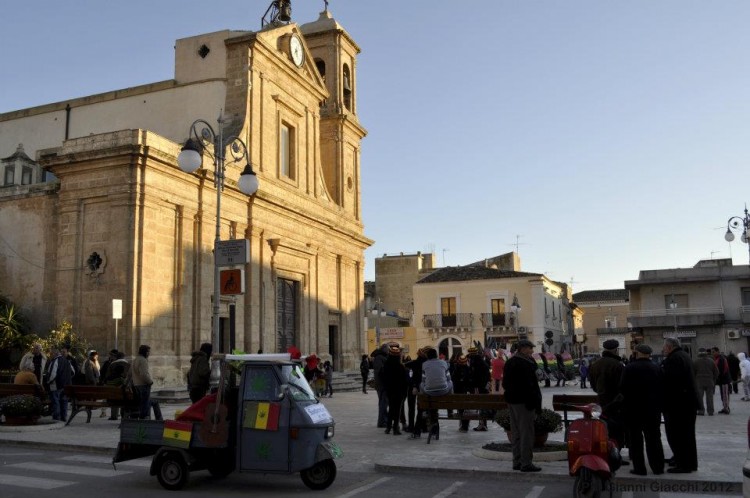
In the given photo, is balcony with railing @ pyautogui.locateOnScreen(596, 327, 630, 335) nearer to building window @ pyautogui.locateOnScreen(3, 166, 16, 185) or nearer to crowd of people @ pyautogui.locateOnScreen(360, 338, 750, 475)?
building window @ pyautogui.locateOnScreen(3, 166, 16, 185)

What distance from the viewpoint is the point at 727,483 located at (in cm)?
778

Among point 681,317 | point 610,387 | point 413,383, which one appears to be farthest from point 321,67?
point 610,387

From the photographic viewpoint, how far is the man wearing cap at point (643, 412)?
27.0 ft

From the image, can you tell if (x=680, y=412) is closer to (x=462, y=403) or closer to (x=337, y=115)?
(x=462, y=403)

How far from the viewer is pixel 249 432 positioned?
7.93 meters

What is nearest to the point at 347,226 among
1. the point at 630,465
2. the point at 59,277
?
the point at 59,277

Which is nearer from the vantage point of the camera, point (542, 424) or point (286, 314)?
point (542, 424)

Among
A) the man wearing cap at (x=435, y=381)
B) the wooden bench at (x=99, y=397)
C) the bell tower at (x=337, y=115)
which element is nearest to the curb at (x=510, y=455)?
the man wearing cap at (x=435, y=381)

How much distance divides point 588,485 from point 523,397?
1.94 meters

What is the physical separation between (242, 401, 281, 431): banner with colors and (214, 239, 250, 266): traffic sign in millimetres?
5763

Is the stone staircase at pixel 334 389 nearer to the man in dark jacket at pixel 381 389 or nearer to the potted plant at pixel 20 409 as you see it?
the potted plant at pixel 20 409

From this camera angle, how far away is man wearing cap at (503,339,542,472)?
850 cm

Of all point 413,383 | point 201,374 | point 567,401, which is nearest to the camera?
point 567,401

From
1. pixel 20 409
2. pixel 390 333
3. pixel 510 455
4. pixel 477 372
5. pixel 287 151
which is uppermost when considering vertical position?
pixel 287 151
